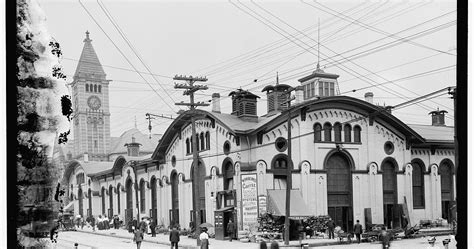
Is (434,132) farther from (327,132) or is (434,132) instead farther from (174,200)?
(174,200)

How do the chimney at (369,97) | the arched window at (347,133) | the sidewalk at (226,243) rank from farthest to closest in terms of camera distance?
the sidewalk at (226,243)
the arched window at (347,133)
the chimney at (369,97)

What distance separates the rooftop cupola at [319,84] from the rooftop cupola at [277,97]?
0.53 meters

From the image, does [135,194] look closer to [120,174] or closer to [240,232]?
[120,174]

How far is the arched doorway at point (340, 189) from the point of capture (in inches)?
695

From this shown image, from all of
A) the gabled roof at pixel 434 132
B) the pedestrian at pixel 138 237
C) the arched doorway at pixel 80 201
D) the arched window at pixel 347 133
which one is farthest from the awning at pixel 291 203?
the arched doorway at pixel 80 201

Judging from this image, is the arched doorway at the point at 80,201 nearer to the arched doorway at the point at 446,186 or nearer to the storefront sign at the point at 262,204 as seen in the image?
the storefront sign at the point at 262,204

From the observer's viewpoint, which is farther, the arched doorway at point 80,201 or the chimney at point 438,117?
the arched doorway at point 80,201

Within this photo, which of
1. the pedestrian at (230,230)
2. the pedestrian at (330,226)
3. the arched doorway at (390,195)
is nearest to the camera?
the arched doorway at (390,195)

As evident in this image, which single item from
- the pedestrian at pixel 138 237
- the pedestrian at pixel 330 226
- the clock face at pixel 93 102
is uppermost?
the clock face at pixel 93 102

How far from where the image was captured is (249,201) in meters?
18.8

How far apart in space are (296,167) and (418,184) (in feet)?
12.1
